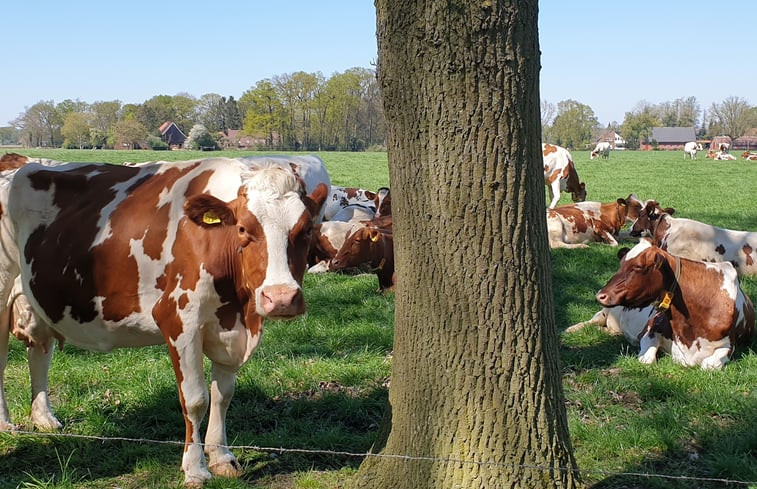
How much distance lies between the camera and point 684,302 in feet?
21.9

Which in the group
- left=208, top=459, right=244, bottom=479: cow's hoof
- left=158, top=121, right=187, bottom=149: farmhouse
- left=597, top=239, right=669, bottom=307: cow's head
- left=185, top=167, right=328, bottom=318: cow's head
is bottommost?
left=208, top=459, right=244, bottom=479: cow's hoof

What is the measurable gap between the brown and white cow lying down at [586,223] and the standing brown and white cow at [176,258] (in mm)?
9079

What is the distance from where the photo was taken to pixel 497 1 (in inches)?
119

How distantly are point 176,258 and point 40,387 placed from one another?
75.0 inches

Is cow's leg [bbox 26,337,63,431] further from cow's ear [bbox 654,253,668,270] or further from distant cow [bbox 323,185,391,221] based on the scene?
distant cow [bbox 323,185,391,221]

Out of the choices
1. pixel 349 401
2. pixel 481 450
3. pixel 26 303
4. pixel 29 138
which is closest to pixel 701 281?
pixel 349 401

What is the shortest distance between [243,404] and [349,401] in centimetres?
81

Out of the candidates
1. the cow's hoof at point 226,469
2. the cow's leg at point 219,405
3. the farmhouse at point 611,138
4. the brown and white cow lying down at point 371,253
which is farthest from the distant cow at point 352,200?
the farmhouse at point 611,138

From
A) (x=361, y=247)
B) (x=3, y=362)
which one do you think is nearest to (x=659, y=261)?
(x=361, y=247)

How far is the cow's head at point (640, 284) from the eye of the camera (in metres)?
6.63

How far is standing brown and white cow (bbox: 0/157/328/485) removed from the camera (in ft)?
12.9

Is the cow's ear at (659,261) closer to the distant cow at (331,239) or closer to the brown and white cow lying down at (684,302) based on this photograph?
the brown and white cow lying down at (684,302)

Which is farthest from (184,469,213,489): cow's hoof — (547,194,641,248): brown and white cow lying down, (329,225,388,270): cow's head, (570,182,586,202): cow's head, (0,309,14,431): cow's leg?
(570,182,586,202): cow's head

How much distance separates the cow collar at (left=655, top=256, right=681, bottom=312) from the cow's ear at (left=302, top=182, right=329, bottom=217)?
3477mm
